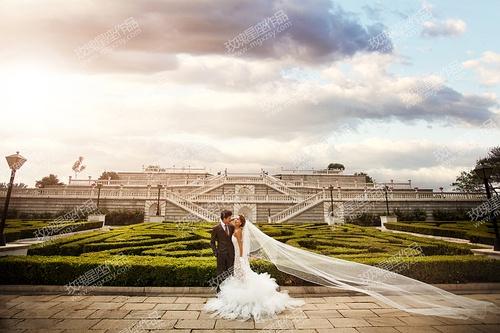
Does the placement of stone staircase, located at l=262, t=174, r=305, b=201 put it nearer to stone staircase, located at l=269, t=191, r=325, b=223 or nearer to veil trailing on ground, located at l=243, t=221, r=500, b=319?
stone staircase, located at l=269, t=191, r=325, b=223

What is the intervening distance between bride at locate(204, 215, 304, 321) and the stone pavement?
19cm

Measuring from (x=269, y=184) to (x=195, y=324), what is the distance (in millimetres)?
31851

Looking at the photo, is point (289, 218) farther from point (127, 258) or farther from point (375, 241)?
point (127, 258)

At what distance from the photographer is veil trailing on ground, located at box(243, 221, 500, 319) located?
19.5ft

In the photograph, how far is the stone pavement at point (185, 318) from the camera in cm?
510

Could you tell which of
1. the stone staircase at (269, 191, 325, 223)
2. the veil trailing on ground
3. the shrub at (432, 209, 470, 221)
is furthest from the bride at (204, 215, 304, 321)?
the shrub at (432, 209, 470, 221)

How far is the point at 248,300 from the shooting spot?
5730 mm

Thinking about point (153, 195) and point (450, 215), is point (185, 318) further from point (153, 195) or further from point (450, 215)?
point (450, 215)

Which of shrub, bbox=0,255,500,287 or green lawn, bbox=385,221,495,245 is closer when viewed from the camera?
shrub, bbox=0,255,500,287

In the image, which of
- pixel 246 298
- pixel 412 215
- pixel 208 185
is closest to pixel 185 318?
pixel 246 298

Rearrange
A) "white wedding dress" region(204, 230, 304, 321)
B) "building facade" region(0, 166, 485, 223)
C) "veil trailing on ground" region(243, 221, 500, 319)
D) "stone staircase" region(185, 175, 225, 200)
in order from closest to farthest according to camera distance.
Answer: "white wedding dress" region(204, 230, 304, 321)
"veil trailing on ground" region(243, 221, 500, 319)
"building facade" region(0, 166, 485, 223)
"stone staircase" region(185, 175, 225, 200)

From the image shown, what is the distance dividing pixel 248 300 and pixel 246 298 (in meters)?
0.05

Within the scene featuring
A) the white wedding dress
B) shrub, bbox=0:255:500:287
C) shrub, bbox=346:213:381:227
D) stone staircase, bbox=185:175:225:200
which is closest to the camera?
the white wedding dress

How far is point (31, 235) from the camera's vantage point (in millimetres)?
15125
